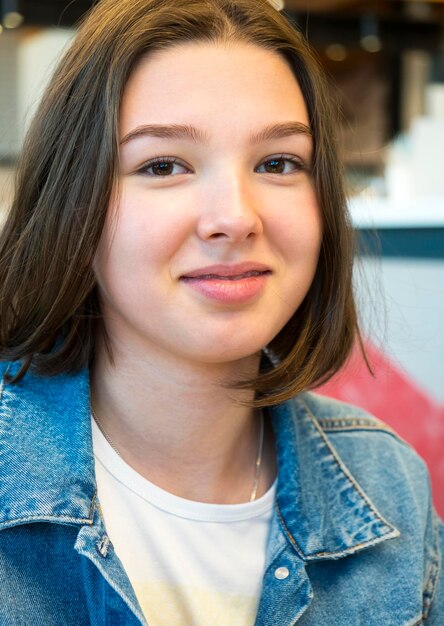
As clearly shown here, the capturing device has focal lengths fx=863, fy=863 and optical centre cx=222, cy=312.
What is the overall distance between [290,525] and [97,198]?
1.61 ft

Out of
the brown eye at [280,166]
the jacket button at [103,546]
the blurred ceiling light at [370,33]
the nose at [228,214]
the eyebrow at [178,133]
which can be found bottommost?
the jacket button at [103,546]

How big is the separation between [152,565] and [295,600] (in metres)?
0.18

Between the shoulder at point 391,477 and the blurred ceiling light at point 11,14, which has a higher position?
the blurred ceiling light at point 11,14

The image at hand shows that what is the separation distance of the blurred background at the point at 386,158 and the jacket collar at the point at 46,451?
0.32 m

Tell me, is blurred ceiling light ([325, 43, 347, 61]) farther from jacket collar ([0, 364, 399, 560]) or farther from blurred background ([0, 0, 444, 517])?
jacket collar ([0, 364, 399, 560])

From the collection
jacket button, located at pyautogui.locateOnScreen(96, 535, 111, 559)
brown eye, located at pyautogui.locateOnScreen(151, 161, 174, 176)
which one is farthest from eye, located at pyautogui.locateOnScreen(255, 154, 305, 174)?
jacket button, located at pyautogui.locateOnScreen(96, 535, 111, 559)

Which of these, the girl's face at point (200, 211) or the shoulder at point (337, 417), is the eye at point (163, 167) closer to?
the girl's face at point (200, 211)

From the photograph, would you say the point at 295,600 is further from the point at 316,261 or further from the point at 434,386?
the point at 434,386

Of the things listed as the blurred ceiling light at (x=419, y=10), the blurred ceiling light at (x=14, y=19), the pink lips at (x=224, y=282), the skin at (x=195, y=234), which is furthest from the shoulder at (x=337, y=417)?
the blurred ceiling light at (x=419, y=10)

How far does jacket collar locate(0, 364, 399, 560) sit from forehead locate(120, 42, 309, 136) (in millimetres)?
358

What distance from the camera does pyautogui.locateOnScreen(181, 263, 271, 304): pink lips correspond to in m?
0.98

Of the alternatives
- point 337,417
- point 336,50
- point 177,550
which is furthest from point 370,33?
point 177,550

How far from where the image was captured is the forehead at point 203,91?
99 centimetres

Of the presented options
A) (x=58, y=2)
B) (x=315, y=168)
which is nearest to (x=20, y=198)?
(x=315, y=168)
